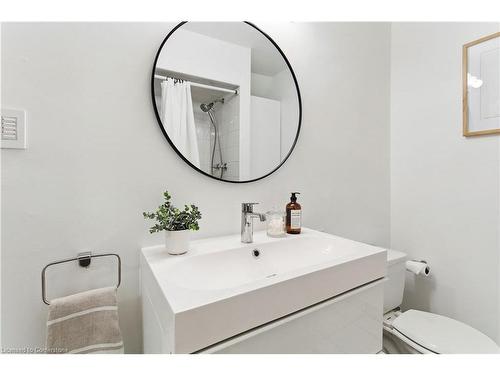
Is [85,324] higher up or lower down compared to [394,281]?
higher up

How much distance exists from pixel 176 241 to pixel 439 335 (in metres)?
1.16

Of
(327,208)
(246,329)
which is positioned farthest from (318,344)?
(327,208)

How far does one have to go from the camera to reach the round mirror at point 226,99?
2.92 feet

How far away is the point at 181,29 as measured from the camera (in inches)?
35.4

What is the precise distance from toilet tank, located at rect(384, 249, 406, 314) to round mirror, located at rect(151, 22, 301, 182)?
82 cm

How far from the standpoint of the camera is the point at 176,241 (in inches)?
30.6

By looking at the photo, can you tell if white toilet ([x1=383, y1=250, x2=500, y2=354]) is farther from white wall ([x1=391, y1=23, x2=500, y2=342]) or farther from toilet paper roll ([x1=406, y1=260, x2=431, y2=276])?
white wall ([x1=391, y1=23, x2=500, y2=342])

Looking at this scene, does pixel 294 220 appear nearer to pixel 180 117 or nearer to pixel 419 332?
pixel 180 117

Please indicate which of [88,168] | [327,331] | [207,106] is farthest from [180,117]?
[327,331]

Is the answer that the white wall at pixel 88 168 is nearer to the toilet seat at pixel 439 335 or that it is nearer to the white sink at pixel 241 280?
the white sink at pixel 241 280

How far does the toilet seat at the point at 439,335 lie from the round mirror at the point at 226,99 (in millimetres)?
934

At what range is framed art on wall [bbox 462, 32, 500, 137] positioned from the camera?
1128 millimetres

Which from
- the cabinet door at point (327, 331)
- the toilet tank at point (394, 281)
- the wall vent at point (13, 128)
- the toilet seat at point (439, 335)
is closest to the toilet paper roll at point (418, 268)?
the toilet tank at point (394, 281)
